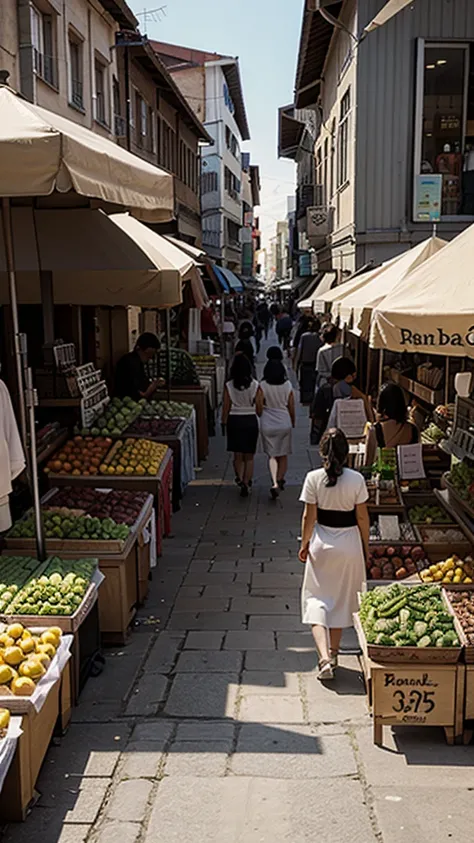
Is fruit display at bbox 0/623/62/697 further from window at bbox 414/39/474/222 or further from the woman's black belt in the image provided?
window at bbox 414/39/474/222

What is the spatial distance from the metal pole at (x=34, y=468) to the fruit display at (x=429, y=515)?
3.28 metres

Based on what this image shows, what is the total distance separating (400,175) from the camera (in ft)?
50.5

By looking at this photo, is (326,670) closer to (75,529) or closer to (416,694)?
(416,694)

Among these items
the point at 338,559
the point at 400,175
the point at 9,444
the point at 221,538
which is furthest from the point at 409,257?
the point at 400,175

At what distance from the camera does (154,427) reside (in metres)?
10.6

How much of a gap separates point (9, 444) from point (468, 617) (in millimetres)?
3257

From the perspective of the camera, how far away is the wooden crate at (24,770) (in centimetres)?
413

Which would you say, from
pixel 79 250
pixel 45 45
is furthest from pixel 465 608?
pixel 45 45

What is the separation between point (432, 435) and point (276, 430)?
201 cm

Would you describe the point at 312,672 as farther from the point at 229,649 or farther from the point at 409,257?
the point at 409,257

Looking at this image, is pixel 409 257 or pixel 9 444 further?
pixel 409 257

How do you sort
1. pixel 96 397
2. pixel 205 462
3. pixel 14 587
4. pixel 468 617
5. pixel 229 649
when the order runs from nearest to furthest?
pixel 468 617 < pixel 14 587 < pixel 229 649 < pixel 96 397 < pixel 205 462

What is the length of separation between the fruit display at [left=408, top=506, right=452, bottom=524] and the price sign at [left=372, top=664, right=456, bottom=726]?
266 cm

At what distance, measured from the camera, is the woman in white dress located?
5766mm
